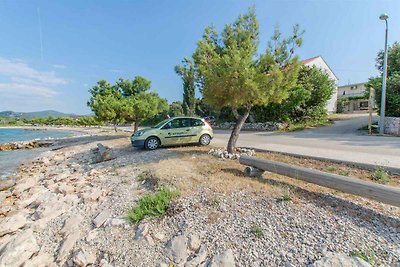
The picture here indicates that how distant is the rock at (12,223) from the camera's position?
15.6 feet

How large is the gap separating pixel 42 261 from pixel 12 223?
187 cm

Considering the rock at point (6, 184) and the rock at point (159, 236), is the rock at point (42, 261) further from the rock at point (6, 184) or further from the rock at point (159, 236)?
the rock at point (6, 184)

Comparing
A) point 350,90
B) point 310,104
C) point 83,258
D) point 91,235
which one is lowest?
point 83,258

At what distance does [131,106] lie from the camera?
17.4 metres

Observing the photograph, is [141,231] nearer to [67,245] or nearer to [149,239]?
[149,239]

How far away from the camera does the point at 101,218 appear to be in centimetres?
471

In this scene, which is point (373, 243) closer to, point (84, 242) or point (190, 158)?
point (84, 242)

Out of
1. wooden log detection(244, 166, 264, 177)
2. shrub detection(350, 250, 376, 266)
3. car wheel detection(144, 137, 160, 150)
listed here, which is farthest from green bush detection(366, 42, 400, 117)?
shrub detection(350, 250, 376, 266)

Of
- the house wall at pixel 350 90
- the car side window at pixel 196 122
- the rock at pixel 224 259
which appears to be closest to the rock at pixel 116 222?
the rock at pixel 224 259

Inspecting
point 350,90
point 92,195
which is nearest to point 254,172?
point 92,195

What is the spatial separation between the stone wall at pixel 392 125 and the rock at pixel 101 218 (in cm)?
1609

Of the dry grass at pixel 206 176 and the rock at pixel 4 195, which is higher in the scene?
the dry grass at pixel 206 176

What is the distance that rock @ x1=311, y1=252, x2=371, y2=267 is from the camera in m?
2.67

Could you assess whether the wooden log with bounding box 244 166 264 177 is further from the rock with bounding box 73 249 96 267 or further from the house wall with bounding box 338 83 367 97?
the house wall with bounding box 338 83 367 97
